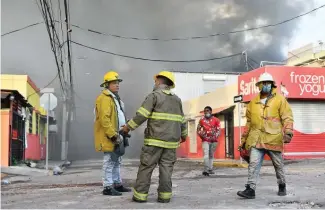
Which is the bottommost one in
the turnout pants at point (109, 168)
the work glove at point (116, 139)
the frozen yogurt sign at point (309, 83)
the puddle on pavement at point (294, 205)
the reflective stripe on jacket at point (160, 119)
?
the puddle on pavement at point (294, 205)

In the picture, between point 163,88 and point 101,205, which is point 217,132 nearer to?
point 163,88

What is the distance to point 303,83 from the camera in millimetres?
17953

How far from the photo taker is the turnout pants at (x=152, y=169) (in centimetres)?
564

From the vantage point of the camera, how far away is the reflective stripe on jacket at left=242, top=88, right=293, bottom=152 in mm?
6102

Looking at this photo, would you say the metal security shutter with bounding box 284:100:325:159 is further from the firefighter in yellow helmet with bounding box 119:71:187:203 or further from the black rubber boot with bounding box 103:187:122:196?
the firefighter in yellow helmet with bounding box 119:71:187:203

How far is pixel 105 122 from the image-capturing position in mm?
6211

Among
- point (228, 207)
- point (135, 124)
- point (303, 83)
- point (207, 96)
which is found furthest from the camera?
point (207, 96)

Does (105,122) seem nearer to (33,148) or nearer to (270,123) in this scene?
(270,123)

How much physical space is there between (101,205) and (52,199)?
981 millimetres

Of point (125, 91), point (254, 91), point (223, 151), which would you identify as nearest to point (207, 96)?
point (223, 151)

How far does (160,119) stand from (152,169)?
69cm

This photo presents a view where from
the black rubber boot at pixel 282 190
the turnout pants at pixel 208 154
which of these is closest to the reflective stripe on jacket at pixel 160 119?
the black rubber boot at pixel 282 190

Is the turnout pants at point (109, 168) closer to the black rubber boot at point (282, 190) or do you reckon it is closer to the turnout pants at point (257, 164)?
the turnout pants at point (257, 164)

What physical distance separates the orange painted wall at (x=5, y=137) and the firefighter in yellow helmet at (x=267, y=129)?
963cm
